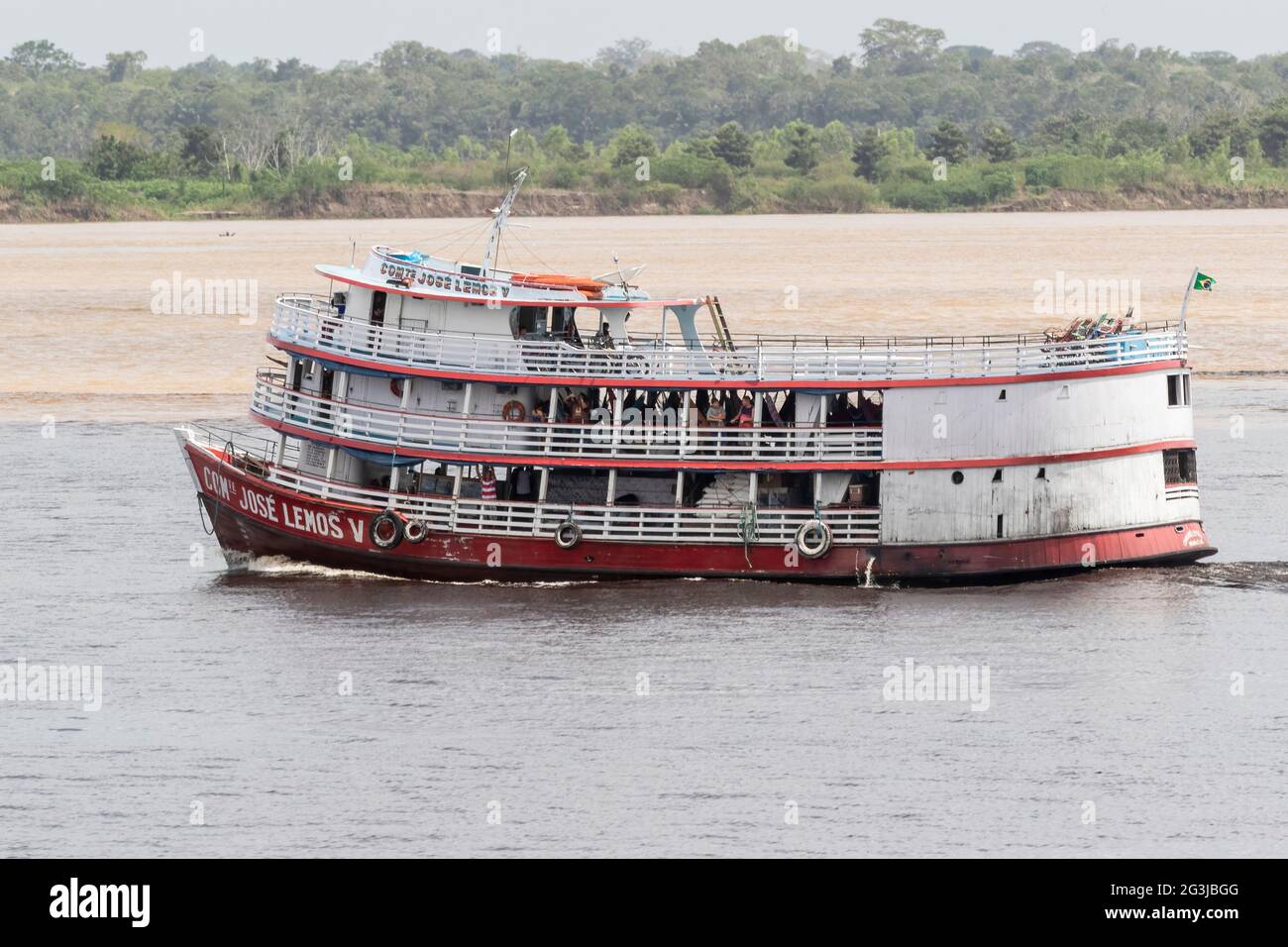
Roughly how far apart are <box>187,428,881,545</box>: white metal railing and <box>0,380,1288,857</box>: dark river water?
95cm

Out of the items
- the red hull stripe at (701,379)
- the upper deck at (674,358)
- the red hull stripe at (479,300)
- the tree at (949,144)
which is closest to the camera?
the red hull stripe at (701,379)

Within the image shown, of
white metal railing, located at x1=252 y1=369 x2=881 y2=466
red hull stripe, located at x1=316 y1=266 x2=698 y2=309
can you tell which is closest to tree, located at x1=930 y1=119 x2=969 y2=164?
red hull stripe, located at x1=316 y1=266 x2=698 y2=309

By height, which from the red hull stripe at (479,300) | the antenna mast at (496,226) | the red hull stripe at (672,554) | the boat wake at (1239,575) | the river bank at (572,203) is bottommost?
the boat wake at (1239,575)

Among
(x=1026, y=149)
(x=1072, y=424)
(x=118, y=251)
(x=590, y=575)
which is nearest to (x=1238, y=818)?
(x=1072, y=424)

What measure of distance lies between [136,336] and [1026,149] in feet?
371

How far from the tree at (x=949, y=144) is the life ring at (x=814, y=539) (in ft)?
450

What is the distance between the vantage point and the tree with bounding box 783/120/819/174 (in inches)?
6678

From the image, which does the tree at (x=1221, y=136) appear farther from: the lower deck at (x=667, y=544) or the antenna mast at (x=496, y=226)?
the lower deck at (x=667, y=544)

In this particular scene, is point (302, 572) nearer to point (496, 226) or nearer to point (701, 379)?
point (496, 226)

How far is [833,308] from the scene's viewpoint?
267ft

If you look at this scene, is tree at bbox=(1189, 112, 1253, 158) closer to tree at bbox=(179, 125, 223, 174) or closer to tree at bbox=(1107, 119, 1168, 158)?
tree at bbox=(1107, 119, 1168, 158)

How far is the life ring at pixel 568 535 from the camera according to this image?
125ft

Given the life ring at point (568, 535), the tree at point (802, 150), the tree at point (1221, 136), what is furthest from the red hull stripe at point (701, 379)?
the tree at point (1221, 136)
